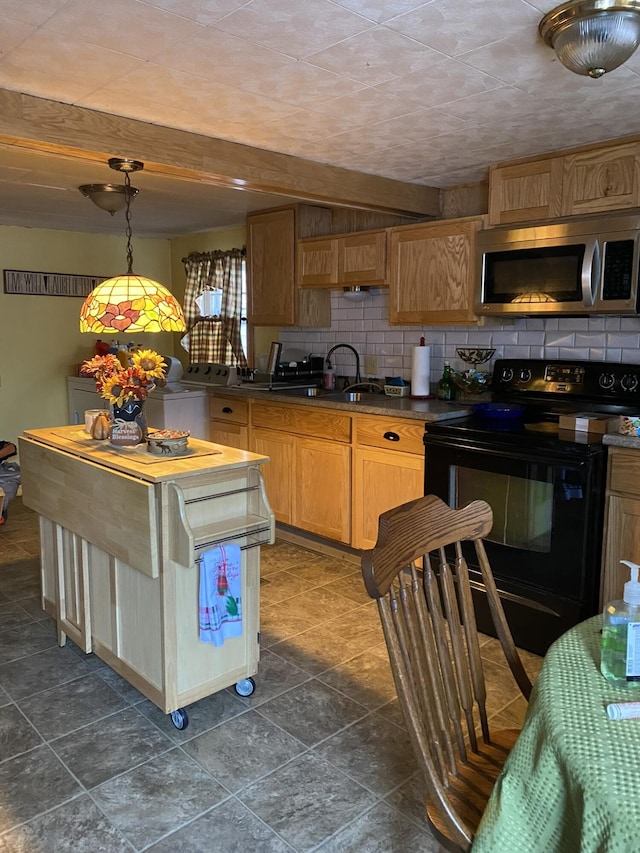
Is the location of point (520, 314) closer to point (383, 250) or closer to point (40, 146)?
point (383, 250)

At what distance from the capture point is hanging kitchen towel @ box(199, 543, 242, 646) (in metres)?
2.28

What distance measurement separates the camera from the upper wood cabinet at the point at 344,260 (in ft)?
12.9

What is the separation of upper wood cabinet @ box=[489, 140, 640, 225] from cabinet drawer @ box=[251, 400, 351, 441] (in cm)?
136

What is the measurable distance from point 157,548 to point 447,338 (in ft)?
7.94

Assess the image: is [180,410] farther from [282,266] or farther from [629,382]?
[629,382]

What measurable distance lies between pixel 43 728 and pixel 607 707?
6.55 feet

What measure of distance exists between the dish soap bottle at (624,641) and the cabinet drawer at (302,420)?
2.55 meters

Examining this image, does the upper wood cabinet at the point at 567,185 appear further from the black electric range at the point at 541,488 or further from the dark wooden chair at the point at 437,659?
the dark wooden chair at the point at 437,659

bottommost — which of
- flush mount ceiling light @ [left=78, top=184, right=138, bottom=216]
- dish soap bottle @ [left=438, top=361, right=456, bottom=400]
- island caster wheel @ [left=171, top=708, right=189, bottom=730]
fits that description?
island caster wheel @ [left=171, top=708, right=189, bottom=730]

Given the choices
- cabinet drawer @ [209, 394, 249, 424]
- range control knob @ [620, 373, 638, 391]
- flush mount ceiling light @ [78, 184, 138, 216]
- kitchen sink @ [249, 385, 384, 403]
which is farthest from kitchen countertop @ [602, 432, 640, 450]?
flush mount ceiling light @ [78, 184, 138, 216]

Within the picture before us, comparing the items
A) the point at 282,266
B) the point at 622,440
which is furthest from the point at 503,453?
the point at 282,266

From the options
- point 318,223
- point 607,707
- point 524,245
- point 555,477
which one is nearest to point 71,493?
point 555,477

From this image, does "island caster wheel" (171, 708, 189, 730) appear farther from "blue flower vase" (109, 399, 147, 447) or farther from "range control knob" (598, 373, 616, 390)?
"range control knob" (598, 373, 616, 390)

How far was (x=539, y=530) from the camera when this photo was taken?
9.16 ft
